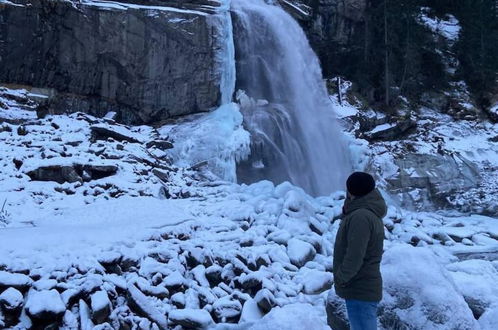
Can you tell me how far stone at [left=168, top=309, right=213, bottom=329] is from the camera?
17.6 ft

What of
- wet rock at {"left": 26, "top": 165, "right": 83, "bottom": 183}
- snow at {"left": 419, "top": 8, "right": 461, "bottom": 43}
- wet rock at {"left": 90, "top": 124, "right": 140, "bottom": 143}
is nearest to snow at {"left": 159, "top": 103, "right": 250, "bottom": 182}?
wet rock at {"left": 90, "top": 124, "right": 140, "bottom": 143}

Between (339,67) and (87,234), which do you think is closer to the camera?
(87,234)

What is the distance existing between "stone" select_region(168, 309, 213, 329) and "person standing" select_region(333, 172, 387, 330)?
212cm

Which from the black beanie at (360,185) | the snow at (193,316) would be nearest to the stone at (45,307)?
the snow at (193,316)

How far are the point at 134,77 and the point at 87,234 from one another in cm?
888

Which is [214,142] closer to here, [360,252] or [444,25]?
[360,252]

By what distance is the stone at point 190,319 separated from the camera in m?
5.36

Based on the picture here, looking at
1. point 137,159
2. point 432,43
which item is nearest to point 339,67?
point 432,43

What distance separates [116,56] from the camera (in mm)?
14477

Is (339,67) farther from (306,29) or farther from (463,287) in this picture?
(463,287)

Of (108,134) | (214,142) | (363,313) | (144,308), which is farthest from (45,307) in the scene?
(214,142)

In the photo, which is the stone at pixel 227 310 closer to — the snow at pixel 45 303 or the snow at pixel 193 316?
the snow at pixel 193 316

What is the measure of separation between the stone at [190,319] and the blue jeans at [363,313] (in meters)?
2.17

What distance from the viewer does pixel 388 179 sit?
16.0m
